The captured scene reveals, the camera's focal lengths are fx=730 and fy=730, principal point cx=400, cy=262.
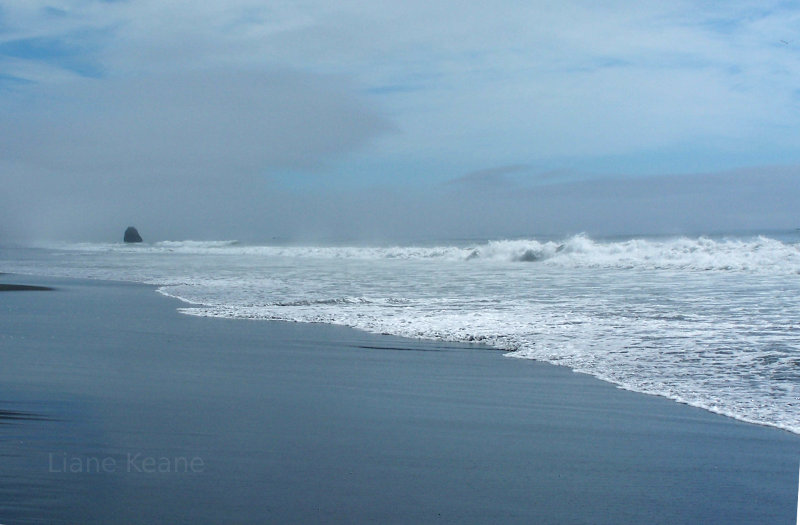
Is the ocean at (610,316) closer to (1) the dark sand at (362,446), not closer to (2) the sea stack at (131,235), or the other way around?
(1) the dark sand at (362,446)

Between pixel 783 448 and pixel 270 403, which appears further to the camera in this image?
pixel 270 403

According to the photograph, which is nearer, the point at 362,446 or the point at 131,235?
the point at 362,446

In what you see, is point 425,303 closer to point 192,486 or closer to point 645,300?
point 645,300

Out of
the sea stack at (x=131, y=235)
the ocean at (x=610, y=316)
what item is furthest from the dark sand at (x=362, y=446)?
the sea stack at (x=131, y=235)

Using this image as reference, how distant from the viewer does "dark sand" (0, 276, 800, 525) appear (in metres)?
3.31

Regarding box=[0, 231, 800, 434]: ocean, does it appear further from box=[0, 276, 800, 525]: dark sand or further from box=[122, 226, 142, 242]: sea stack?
box=[122, 226, 142, 242]: sea stack

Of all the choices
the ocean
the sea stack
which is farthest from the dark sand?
the sea stack

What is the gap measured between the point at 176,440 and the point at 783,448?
11.7 feet

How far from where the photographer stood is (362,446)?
13.9 ft

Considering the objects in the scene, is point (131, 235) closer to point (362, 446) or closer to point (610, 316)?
point (610, 316)

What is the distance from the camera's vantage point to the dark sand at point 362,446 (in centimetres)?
331

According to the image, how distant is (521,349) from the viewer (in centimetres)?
777

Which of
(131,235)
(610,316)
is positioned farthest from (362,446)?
(131,235)

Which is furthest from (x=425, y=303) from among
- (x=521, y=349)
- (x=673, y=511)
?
(x=673, y=511)
